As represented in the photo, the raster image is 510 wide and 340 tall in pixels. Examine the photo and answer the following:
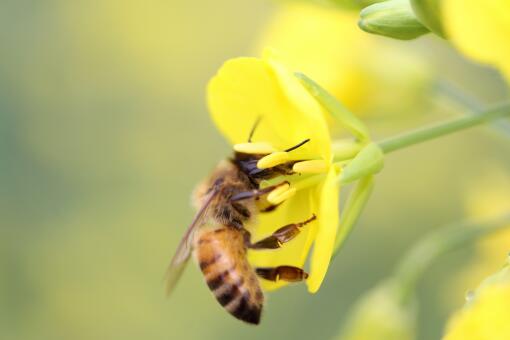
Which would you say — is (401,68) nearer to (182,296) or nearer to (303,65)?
(303,65)

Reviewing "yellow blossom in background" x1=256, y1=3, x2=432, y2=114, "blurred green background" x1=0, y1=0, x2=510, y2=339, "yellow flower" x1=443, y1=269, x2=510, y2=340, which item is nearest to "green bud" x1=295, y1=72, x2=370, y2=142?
"yellow flower" x1=443, y1=269, x2=510, y2=340

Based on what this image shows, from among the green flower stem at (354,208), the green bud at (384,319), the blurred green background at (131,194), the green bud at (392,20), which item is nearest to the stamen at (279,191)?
the green flower stem at (354,208)

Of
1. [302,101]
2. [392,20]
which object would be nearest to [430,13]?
[392,20]

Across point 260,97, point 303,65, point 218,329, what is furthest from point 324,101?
point 218,329

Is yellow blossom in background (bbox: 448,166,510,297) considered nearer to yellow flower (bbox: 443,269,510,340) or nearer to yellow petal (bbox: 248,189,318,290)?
yellow petal (bbox: 248,189,318,290)

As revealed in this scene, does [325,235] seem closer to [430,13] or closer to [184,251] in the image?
[430,13]

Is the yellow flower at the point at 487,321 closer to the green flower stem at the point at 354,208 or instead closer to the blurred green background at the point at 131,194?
the green flower stem at the point at 354,208
